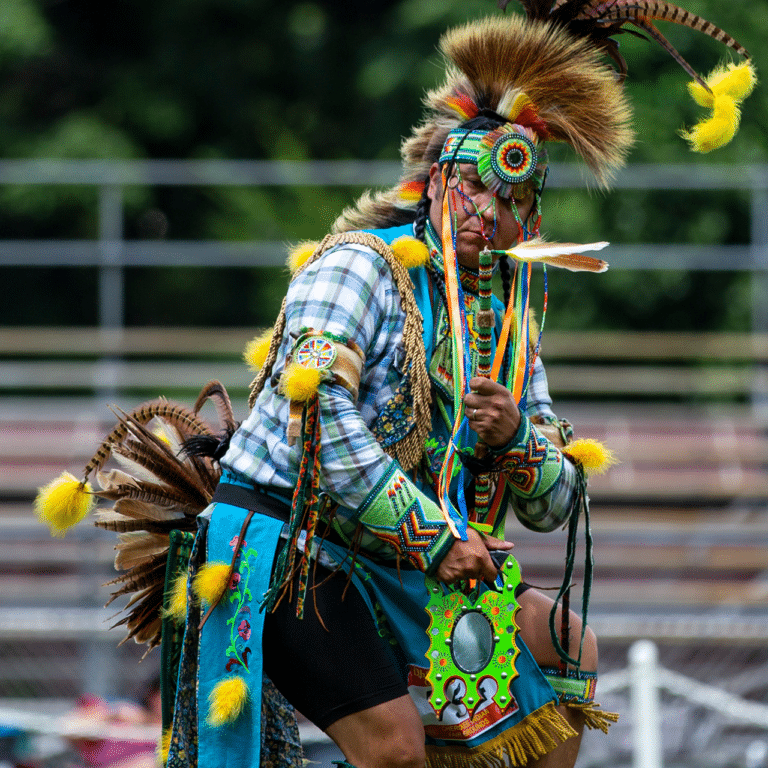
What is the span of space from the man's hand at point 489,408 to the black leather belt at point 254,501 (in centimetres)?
41

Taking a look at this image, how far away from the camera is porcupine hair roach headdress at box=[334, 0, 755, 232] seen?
2.58 m

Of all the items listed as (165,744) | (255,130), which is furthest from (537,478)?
(255,130)

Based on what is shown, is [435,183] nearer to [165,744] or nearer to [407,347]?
[407,347]

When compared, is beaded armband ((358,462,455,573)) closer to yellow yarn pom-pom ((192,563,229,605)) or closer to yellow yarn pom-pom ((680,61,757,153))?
yellow yarn pom-pom ((192,563,229,605))

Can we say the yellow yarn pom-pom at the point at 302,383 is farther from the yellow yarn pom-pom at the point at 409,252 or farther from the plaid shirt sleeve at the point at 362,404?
the yellow yarn pom-pom at the point at 409,252

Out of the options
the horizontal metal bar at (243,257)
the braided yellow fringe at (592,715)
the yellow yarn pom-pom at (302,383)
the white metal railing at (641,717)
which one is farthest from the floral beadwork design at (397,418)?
the horizontal metal bar at (243,257)

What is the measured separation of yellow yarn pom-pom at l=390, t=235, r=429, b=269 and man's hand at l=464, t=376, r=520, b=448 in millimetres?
295

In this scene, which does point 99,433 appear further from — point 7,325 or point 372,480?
point 372,480

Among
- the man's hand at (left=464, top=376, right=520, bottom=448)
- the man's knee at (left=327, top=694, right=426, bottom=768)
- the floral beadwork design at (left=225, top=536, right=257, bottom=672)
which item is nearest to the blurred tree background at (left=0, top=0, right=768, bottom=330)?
the man's hand at (left=464, top=376, right=520, bottom=448)

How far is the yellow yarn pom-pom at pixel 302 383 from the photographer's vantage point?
7.13 ft

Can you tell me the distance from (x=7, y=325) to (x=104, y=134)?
6.45 feet

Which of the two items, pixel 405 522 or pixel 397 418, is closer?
pixel 405 522

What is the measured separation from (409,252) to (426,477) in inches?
18.9

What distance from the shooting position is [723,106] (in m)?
2.62
